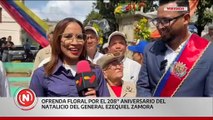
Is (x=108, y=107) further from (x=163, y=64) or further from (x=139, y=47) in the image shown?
(x=139, y=47)

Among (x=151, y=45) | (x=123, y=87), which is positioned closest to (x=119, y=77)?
(x=123, y=87)

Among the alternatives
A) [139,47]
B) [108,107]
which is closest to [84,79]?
[108,107]

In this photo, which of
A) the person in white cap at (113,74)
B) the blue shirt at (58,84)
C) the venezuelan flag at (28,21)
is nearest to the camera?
the blue shirt at (58,84)

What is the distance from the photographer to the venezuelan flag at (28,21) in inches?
232

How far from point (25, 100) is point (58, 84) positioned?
25 cm

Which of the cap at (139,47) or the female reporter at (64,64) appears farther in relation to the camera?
the cap at (139,47)

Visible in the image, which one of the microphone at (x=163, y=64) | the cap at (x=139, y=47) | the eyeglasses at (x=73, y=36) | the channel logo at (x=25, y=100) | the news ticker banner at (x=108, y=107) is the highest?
the eyeglasses at (x=73, y=36)

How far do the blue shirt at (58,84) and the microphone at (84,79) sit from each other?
5 centimetres

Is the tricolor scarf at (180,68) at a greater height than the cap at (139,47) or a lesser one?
greater

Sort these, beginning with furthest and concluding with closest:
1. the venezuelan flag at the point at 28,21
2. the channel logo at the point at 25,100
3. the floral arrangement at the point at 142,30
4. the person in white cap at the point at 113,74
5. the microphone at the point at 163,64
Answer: the venezuelan flag at the point at 28,21
the floral arrangement at the point at 142,30
the person in white cap at the point at 113,74
the microphone at the point at 163,64
the channel logo at the point at 25,100

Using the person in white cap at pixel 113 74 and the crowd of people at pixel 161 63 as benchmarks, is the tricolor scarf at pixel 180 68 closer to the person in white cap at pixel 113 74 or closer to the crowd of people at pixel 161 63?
the crowd of people at pixel 161 63

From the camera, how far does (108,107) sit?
2.43 m

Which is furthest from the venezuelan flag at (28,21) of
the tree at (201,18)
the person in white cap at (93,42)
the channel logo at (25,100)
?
the channel logo at (25,100)

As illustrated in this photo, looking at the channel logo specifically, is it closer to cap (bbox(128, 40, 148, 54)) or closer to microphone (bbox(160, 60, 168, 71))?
microphone (bbox(160, 60, 168, 71))
